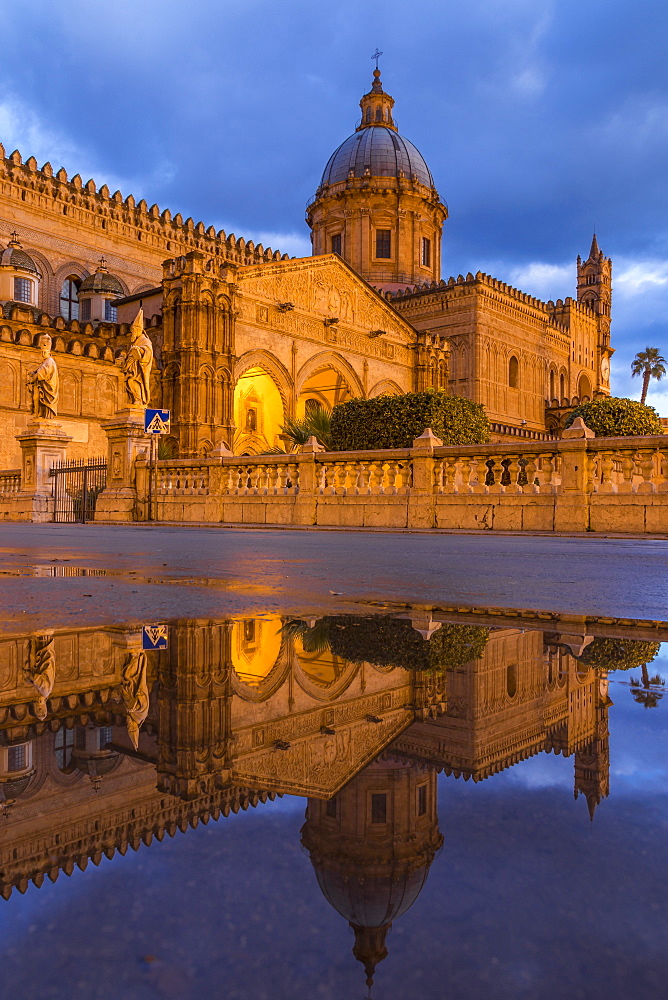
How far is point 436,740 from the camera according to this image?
1.29 metres

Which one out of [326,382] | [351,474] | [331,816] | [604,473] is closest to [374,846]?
[331,816]

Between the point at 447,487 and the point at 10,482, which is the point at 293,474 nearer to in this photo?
the point at 447,487

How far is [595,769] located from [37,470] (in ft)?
73.0

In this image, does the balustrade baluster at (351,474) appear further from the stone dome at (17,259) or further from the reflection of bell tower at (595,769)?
the stone dome at (17,259)

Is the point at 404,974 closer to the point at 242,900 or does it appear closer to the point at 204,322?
the point at 242,900

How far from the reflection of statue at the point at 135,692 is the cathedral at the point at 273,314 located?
19.3 metres

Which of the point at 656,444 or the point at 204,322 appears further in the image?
the point at 204,322

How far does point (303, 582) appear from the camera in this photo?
13.7ft

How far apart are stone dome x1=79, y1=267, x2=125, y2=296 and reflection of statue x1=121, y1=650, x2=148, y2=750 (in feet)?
120

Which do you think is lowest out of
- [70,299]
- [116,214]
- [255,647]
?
[255,647]

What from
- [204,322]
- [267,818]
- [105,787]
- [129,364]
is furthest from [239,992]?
[204,322]

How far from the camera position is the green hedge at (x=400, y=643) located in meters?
2.00

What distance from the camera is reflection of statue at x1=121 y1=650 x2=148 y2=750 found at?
1399 mm

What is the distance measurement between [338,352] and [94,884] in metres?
38.3
